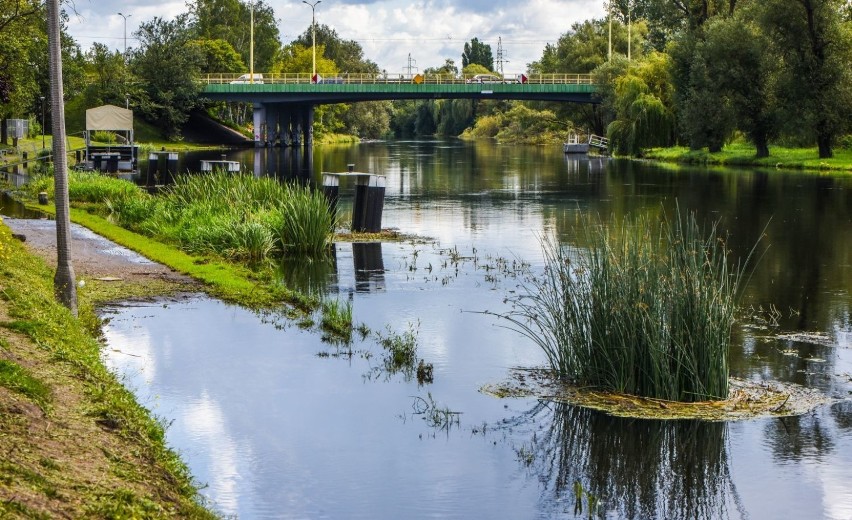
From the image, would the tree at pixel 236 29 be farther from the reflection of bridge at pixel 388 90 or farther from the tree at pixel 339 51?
the reflection of bridge at pixel 388 90

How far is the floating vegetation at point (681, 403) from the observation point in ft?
45.1

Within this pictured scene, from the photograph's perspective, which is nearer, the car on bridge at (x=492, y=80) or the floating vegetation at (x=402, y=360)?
the floating vegetation at (x=402, y=360)

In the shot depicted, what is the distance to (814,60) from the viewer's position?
220 feet

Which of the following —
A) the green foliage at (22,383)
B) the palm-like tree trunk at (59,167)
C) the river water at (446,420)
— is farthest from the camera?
the palm-like tree trunk at (59,167)

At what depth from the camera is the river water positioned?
37.0 feet

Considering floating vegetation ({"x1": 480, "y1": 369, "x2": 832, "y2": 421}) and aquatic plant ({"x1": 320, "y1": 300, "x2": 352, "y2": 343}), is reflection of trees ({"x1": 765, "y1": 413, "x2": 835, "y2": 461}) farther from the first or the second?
aquatic plant ({"x1": 320, "y1": 300, "x2": 352, "y2": 343})

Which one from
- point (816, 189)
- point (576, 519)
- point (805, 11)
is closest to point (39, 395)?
point (576, 519)

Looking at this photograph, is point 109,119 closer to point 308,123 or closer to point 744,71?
point 744,71

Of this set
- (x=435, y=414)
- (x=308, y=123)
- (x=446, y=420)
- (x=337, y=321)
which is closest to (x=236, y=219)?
(x=337, y=321)

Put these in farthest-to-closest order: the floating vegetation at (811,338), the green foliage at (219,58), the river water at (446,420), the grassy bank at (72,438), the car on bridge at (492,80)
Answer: the green foliage at (219,58) < the car on bridge at (492,80) < the floating vegetation at (811,338) < the river water at (446,420) < the grassy bank at (72,438)

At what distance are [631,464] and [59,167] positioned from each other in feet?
28.6

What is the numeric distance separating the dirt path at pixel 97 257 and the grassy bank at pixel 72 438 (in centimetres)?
709

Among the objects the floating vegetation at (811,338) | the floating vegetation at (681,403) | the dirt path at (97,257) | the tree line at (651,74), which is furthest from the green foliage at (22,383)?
the tree line at (651,74)

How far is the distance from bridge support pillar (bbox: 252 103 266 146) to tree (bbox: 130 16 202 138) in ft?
19.4
